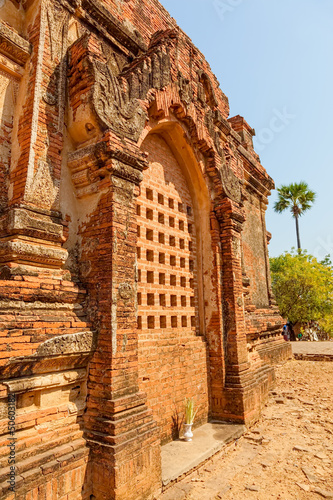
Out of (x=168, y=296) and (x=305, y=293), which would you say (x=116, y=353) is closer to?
(x=168, y=296)

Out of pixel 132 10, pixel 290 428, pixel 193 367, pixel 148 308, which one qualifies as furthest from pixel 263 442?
pixel 132 10

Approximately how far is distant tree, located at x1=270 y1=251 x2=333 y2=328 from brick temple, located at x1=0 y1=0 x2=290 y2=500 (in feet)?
56.8

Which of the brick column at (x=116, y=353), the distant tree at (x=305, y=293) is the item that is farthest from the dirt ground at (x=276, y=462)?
the distant tree at (x=305, y=293)

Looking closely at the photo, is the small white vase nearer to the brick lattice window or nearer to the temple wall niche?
the temple wall niche

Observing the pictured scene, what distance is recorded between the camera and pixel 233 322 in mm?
6652

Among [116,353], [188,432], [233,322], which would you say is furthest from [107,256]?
[233,322]

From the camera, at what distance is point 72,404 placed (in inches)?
148

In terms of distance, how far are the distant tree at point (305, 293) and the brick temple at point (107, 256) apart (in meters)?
17.3

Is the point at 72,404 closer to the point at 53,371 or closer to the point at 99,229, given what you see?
the point at 53,371

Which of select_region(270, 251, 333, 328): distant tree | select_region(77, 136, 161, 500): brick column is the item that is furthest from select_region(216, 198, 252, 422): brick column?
select_region(270, 251, 333, 328): distant tree

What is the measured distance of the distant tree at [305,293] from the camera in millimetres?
22922

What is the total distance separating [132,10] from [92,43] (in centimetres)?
254

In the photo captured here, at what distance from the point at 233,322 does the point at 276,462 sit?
2.40 metres

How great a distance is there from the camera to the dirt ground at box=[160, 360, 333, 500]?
13.4 ft
